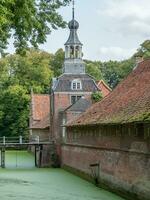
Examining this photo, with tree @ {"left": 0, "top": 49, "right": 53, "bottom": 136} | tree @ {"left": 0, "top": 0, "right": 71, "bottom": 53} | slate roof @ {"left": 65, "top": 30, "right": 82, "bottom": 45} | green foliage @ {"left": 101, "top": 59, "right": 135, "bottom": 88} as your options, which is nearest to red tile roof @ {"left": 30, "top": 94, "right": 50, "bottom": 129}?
tree @ {"left": 0, "top": 49, "right": 53, "bottom": 136}

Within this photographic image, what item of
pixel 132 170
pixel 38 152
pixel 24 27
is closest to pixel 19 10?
pixel 24 27

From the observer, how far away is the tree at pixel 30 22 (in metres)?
16.9

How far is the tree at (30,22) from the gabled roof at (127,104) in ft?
15.6

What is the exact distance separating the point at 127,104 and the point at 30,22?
8.76 m

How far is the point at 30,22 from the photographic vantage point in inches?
699

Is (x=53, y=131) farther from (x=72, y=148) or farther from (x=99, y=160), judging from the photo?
(x=99, y=160)

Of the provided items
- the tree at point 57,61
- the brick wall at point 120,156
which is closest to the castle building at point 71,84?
the brick wall at point 120,156

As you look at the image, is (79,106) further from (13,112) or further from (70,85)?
(13,112)

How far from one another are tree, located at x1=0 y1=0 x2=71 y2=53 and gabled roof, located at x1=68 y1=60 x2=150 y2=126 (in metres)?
4.74

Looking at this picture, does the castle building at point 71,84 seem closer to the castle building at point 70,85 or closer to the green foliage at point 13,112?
the castle building at point 70,85

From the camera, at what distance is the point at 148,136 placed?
19438 millimetres

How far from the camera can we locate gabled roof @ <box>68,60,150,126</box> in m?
21.5

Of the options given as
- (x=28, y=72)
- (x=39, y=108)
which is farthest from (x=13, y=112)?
(x=28, y=72)

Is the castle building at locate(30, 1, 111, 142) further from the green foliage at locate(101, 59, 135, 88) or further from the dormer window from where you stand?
the green foliage at locate(101, 59, 135, 88)
